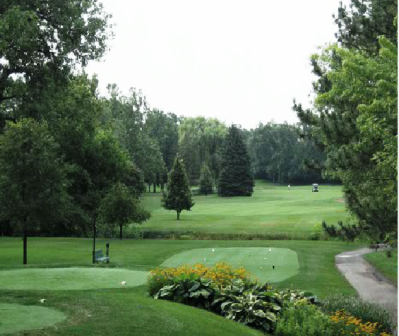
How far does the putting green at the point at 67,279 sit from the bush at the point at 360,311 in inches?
218

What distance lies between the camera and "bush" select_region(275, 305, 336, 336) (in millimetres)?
9991

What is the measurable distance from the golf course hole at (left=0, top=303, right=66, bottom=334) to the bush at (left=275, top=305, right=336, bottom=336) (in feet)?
14.2

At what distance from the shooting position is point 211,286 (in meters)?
12.6

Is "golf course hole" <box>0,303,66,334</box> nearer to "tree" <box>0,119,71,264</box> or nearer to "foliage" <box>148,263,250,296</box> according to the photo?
"foliage" <box>148,263,250,296</box>

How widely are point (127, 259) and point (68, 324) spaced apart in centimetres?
1937

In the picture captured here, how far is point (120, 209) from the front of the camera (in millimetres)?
38438

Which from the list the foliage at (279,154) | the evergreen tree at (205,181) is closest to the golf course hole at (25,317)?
the evergreen tree at (205,181)

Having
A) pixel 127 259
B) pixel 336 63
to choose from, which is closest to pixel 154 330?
pixel 336 63

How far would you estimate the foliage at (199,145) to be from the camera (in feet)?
358

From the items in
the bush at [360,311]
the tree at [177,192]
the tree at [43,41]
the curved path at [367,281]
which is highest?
the tree at [43,41]

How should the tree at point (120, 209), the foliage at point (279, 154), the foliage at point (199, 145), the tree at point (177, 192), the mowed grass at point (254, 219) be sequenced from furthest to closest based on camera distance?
the foliage at point (279, 154) < the foliage at point (199, 145) < the tree at point (177, 192) < the mowed grass at point (254, 219) < the tree at point (120, 209)

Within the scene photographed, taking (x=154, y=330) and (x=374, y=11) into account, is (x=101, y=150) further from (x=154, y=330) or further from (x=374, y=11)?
(x=154, y=330)

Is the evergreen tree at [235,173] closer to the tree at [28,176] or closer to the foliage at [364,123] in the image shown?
the tree at [28,176]

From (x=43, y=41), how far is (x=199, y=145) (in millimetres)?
92177
